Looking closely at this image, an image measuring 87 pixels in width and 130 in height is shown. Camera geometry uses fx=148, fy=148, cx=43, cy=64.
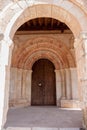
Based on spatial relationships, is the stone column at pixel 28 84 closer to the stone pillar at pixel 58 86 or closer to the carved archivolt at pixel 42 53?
the carved archivolt at pixel 42 53

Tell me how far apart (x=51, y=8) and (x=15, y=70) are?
4026 millimetres

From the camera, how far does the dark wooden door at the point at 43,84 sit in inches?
289

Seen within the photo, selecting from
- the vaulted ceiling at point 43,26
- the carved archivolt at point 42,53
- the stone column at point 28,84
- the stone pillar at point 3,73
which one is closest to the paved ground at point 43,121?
the stone pillar at point 3,73

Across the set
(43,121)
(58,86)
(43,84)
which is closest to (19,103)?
(43,84)

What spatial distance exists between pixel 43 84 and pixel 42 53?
61.7 inches

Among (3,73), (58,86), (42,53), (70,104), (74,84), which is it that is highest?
(42,53)

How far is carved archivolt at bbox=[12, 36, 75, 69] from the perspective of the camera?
6551 millimetres

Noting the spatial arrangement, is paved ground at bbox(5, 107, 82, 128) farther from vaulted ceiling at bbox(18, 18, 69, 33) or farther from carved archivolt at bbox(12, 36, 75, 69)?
vaulted ceiling at bbox(18, 18, 69, 33)

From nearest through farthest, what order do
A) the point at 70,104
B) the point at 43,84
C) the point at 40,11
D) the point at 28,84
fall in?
1. the point at 40,11
2. the point at 70,104
3. the point at 28,84
4. the point at 43,84

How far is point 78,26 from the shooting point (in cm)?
287

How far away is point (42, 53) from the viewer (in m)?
7.29

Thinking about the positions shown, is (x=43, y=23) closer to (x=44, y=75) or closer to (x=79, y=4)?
(x=44, y=75)

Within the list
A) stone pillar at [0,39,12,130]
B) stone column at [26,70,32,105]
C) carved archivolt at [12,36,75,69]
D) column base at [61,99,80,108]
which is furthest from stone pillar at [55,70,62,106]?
stone pillar at [0,39,12,130]

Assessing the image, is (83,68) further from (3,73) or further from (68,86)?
(68,86)
